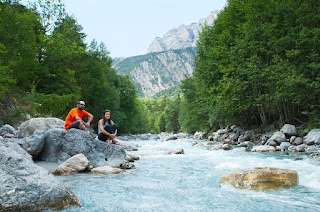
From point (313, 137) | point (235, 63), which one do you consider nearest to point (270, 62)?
point (235, 63)

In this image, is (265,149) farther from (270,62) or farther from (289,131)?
(270,62)

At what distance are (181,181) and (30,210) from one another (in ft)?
14.0

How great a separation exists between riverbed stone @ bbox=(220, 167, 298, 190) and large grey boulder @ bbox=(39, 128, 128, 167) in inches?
177

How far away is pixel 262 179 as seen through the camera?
7141mm

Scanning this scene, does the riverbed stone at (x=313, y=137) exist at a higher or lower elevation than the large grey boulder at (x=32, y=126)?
lower

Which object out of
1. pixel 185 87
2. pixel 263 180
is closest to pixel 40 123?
pixel 263 180

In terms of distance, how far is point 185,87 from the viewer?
1882 inches

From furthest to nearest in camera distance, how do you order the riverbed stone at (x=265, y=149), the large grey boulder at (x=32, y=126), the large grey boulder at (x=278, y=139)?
the large grey boulder at (x=278, y=139) → the riverbed stone at (x=265, y=149) → the large grey boulder at (x=32, y=126)

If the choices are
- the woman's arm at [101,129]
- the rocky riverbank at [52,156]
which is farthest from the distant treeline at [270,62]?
the woman's arm at [101,129]

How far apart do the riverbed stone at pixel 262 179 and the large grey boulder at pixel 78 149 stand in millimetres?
4485

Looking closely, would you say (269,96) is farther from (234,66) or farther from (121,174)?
(121,174)

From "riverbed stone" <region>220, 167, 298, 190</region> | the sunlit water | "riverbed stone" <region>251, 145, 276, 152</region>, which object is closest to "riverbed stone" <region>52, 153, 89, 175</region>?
the sunlit water

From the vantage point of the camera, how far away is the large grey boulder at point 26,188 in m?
4.82

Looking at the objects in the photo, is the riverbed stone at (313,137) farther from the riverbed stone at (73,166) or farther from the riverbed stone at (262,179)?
the riverbed stone at (73,166)
